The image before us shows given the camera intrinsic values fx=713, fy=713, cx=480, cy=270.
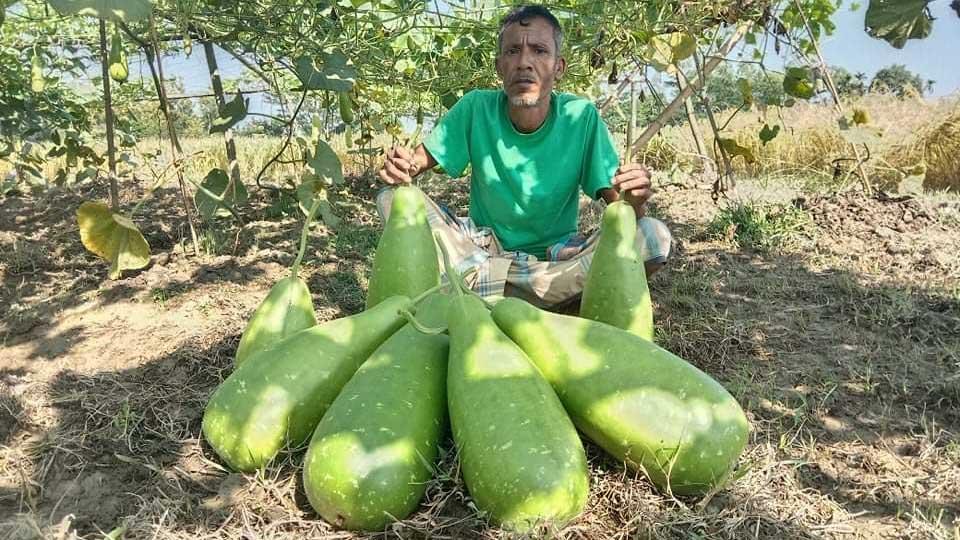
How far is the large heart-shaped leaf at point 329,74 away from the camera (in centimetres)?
324

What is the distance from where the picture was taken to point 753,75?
18.2 ft

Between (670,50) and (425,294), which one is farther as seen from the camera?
(670,50)

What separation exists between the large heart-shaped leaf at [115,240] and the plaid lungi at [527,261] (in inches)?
45.5

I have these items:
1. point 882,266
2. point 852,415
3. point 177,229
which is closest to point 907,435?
point 852,415

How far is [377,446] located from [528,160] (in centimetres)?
191

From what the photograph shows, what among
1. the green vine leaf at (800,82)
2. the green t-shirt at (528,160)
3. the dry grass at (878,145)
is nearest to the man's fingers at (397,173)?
the green t-shirt at (528,160)

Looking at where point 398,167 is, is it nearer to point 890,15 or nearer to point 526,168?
point 526,168

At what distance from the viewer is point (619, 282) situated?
2.27 m

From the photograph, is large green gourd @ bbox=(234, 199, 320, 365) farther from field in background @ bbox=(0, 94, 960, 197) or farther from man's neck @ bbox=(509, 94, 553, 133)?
field in background @ bbox=(0, 94, 960, 197)

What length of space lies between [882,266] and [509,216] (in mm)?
2168

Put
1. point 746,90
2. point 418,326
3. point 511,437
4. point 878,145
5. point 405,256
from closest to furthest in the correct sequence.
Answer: point 511,437
point 418,326
point 405,256
point 746,90
point 878,145

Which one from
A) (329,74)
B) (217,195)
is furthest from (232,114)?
(329,74)

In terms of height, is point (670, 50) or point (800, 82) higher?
point (670, 50)

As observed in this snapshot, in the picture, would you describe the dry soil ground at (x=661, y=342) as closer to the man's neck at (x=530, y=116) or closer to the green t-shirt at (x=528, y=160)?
the green t-shirt at (x=528, y=160)
